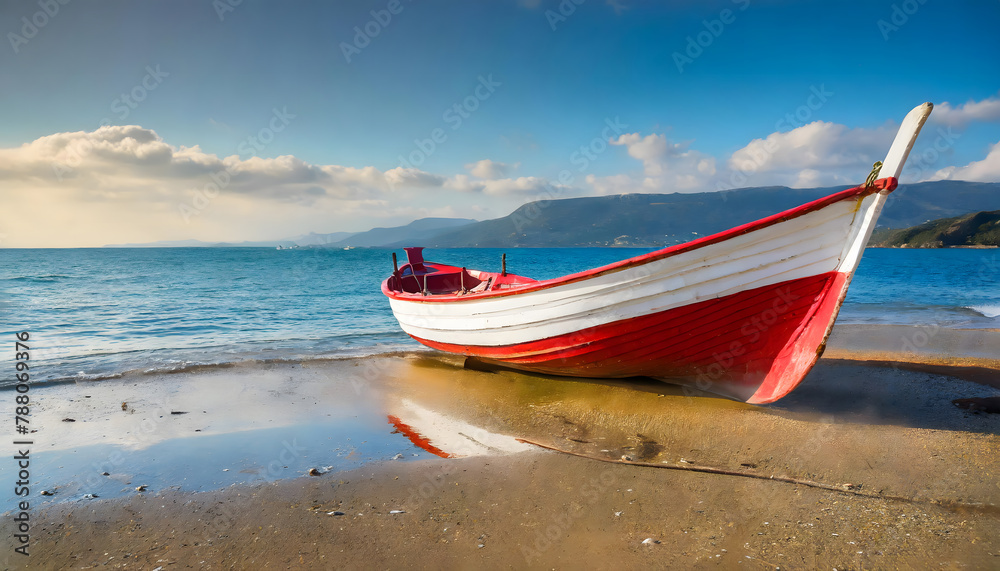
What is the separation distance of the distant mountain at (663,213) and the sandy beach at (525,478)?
125 meters

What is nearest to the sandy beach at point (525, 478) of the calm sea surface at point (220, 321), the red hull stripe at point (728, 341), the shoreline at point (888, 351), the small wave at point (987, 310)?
the red hull stripe at point (728, 341)

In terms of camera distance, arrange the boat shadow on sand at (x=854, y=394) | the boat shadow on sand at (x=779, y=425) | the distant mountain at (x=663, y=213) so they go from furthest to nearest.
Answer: the distant mountain at (x=663, y=213) → the boat shadow on sand at (x=854, y=394) → the boat shadow on sand at (x=779, y=425)

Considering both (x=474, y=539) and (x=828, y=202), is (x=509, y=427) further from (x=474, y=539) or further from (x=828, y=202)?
(x=828, y=202)

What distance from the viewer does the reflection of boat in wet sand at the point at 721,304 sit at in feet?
15.9

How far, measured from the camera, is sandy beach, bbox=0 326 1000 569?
3256 millimetres

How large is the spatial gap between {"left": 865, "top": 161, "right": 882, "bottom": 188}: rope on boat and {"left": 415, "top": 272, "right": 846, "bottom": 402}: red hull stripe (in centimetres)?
96

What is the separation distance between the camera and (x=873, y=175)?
179 inches

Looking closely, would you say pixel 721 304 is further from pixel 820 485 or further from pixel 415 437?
pixel 415 437

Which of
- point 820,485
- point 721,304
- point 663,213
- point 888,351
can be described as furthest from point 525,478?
point 663,213

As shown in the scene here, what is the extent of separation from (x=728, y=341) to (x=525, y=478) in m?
3.15

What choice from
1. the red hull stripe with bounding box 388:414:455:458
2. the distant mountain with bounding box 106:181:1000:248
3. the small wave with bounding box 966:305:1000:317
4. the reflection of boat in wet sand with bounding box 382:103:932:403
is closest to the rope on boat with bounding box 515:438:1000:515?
the red hull stripe with bounding box 388:414:455:458

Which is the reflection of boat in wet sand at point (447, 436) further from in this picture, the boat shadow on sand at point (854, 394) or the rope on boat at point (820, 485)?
the boat shadow on sand at point (854, 394)

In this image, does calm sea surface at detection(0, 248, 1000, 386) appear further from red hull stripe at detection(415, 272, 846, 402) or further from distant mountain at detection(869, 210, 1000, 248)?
distant mountain at detection(869, 210, 1000, 248)

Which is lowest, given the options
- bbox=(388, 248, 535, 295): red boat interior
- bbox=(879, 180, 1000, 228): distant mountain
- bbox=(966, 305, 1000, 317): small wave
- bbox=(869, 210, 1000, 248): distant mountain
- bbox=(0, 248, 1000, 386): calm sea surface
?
bbox=(0, 248, 1000, 386): calm sea surface
